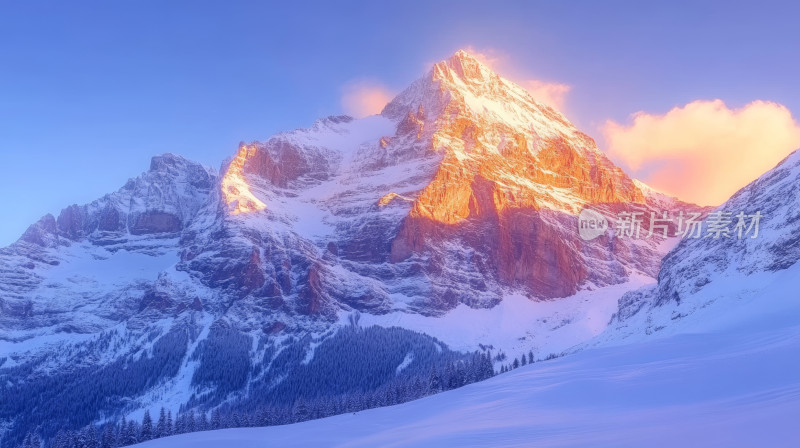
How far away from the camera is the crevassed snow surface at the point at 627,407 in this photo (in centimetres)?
2194

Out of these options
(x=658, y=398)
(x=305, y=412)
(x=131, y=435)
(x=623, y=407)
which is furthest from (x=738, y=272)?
(x=131, y=435)

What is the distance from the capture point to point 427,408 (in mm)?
46250

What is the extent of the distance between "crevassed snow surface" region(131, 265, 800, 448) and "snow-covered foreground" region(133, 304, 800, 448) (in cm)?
7

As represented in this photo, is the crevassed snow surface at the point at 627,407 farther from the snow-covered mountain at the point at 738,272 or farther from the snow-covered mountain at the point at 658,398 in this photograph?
the snow-covered mountain at the point at 738,272

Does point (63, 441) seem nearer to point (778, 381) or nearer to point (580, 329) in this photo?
point (778, 381)

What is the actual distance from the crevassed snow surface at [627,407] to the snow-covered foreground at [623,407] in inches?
2.7

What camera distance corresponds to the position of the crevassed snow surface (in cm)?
2194

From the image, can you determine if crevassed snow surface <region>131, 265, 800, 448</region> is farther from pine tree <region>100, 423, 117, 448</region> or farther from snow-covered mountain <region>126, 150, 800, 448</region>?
pine tree <region>100, 423, 117, 448</region>

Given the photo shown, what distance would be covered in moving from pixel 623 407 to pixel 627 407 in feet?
0.77

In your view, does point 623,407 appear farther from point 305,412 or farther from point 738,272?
point 305,412

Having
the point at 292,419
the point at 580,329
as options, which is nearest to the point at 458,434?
the point at 292,419

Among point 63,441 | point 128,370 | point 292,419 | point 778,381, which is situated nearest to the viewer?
point 778,381

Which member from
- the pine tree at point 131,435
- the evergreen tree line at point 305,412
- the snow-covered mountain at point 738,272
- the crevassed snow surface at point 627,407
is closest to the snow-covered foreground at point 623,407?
the crevassed snow surface at point 627,407

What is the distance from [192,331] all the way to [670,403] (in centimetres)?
17567
